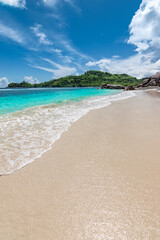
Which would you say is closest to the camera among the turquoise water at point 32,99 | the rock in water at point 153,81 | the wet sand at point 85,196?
the wet sand at point 85,196

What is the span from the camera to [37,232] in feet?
5.22

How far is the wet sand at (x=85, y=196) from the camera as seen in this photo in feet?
5.19

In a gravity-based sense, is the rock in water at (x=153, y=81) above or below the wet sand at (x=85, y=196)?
above

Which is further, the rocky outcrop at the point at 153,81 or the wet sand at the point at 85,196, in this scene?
the rocky outcrop at the point at 153,81

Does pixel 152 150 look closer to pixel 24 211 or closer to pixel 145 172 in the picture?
pixel 145 172

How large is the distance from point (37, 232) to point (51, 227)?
18 cm

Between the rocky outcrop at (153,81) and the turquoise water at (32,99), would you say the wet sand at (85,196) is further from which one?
the rocky outcrop at (153,81)

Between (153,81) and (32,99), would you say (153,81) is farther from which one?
(32,99)

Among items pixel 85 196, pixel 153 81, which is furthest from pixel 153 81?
pixel 85 196

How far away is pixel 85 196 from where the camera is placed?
6.88ft

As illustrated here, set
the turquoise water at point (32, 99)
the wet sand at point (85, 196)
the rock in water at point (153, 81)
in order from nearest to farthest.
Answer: the wet sand at point (85, 196) < the turquoise water at point (32, 99) < the rock in water at point (153, 81)

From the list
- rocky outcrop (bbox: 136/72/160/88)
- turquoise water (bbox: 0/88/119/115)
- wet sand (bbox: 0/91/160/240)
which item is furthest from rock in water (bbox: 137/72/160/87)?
wet sand (bbox: 0/91/160/240)

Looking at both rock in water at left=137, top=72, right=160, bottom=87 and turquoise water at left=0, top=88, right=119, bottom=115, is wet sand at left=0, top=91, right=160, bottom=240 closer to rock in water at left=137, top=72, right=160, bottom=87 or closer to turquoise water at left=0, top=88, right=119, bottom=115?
turquoise water at left=0, top=88, right=119, bottom=115

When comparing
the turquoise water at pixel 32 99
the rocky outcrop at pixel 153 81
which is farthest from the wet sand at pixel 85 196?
the rocky outcrop at pixel 153 81
